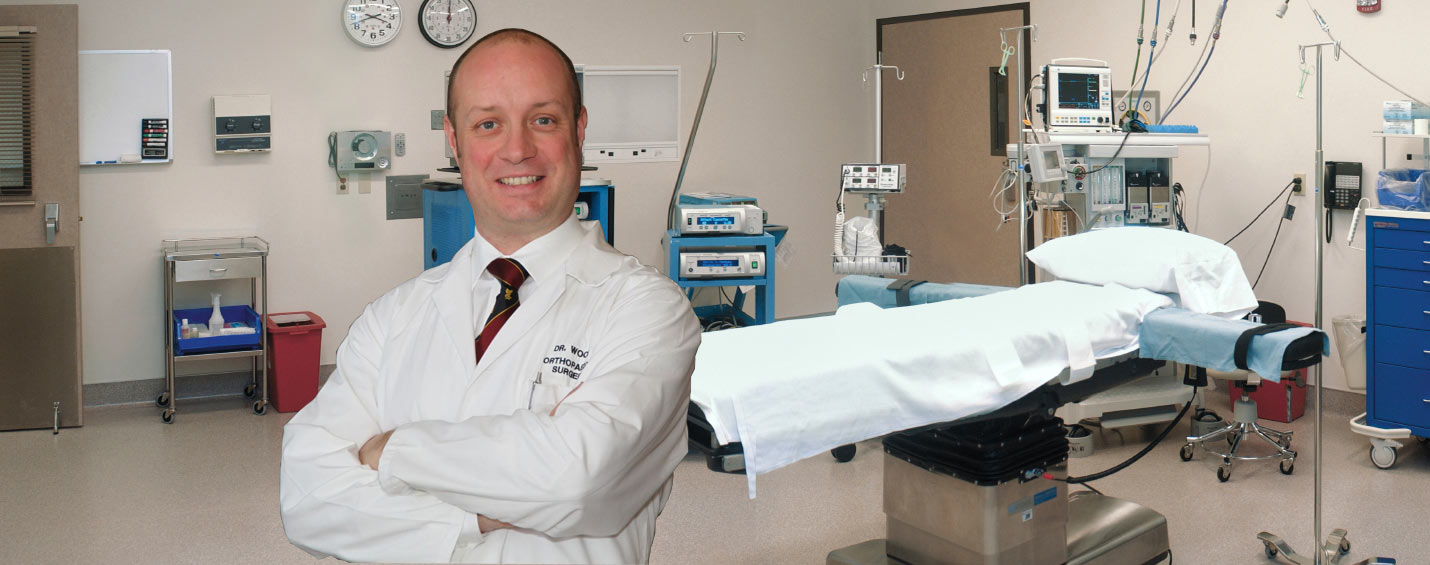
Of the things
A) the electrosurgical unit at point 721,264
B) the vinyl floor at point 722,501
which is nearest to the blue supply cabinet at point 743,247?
the electrosurgical unit at point 721,264

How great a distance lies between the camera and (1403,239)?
14.3 feet

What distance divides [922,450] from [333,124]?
365cm

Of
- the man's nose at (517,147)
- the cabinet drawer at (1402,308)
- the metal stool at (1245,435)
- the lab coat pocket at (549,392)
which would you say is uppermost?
the man's nose at (517,147)

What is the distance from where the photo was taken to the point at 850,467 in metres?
4.52

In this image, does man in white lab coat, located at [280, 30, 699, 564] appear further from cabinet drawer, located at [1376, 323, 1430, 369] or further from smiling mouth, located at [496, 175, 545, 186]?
cabinet drawer, located at [1376, 323, 1430, 369]

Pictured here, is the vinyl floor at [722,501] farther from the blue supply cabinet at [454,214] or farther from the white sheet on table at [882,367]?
the blue supply cabinet at [454,214]

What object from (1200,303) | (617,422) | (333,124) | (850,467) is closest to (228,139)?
(333,124)

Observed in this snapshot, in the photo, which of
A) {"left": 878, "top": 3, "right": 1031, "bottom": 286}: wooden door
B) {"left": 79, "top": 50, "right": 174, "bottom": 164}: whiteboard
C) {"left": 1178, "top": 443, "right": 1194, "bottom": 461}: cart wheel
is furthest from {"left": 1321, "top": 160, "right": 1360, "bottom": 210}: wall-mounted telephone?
{"left": 79, "top": 50, "right": 174, "bottom": 164}: whiteboard

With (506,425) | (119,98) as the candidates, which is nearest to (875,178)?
(119,98)

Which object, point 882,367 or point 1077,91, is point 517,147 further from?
point 1077,91

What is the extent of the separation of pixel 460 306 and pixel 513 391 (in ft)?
0.49

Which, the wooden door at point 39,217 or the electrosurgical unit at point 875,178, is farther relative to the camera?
the wooden door at point 39,217

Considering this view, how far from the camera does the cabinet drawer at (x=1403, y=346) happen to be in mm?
4332

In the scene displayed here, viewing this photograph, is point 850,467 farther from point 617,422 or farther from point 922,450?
point 617,422
